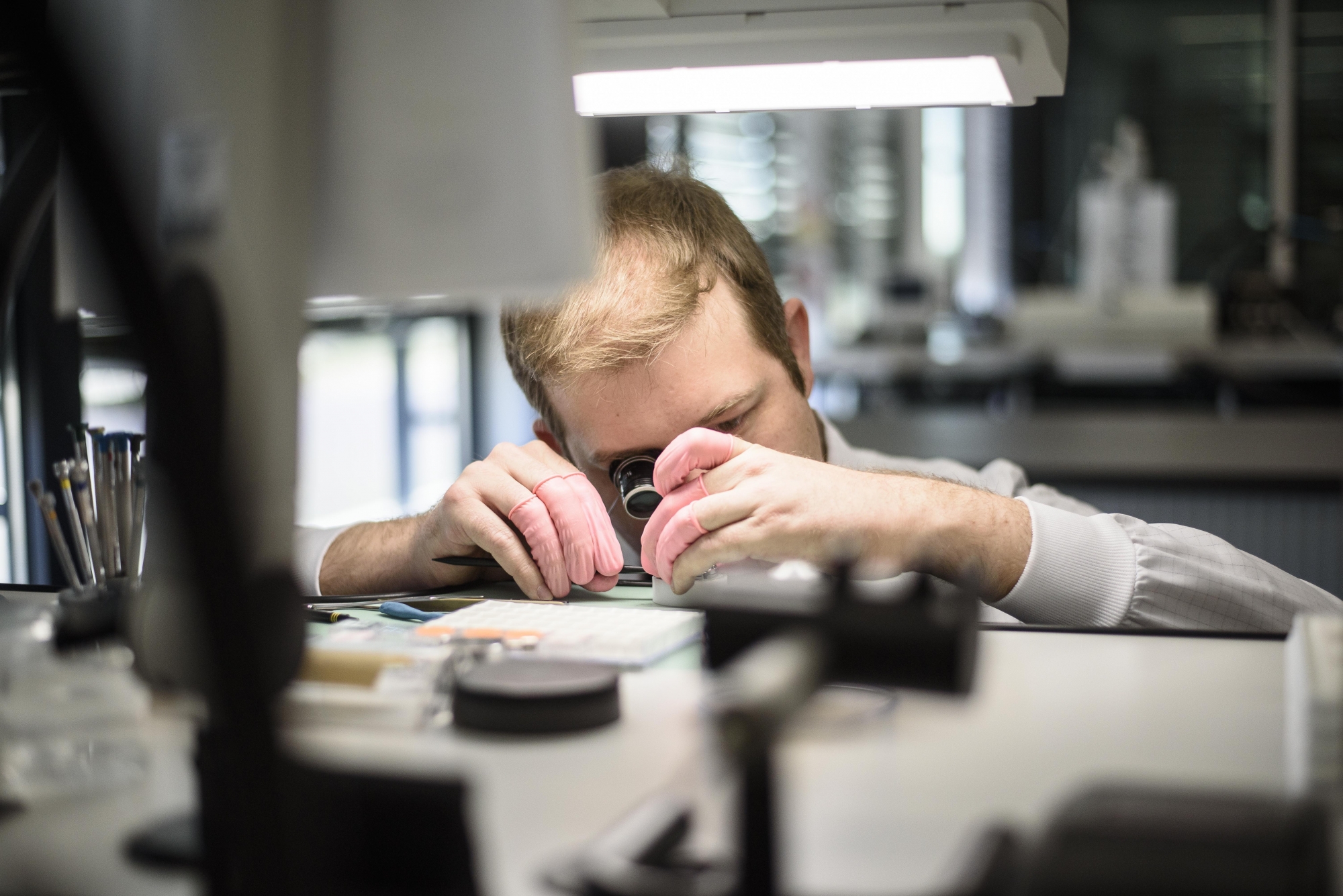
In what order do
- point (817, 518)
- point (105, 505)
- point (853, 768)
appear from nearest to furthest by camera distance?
point (853, 768), point (105, 505), point (817, 518)

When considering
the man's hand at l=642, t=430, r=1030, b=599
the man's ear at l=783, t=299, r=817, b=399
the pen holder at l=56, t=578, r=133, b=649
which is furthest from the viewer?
the man's ear at l=783, t=299, r=817, b=399

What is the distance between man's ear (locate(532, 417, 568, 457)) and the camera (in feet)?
4.82

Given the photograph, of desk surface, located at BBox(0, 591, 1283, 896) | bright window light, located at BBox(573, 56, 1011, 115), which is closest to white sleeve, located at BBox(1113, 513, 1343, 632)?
desk surface, located at BBox(0, 591, 1283, 896)

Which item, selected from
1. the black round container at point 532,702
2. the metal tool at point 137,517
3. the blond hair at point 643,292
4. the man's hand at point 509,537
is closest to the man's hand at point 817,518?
the man's hand at point 509,537

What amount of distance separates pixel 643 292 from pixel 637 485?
23cm

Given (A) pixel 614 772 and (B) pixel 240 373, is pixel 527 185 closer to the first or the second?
(B) pixel 240 373

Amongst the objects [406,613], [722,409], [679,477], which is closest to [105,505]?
[406,613]

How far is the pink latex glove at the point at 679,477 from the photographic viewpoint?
43.5 inches

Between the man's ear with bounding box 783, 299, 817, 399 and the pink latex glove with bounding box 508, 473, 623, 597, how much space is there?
42cm

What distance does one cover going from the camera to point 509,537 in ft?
4.02

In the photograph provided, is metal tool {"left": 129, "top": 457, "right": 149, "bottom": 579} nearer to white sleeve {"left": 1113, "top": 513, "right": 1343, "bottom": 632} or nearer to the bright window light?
the bright window light

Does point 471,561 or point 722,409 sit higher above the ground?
point 722,409

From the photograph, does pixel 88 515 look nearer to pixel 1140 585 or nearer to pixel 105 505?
pixel 105 505

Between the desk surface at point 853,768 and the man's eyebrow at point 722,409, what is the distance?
19.5 inches
